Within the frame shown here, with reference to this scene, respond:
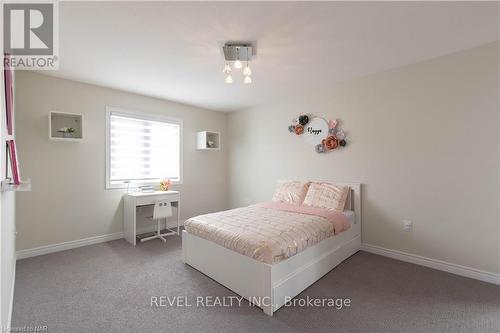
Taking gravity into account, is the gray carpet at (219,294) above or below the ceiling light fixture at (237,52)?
below

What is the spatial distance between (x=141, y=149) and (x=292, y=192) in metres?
2.75

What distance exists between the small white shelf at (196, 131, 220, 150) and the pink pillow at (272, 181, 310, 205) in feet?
5.98

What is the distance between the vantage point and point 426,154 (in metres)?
2.75

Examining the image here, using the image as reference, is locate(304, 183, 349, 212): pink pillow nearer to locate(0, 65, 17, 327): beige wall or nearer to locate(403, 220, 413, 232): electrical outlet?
locate(403, 220, 413, 232): electrical outlet

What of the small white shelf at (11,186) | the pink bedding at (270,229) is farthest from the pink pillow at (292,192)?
the small white shelf at (11,186)

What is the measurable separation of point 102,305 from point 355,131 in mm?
3571

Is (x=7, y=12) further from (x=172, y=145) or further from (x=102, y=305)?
(x=172, y=145)

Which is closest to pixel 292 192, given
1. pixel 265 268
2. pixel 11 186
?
pixel 265 268

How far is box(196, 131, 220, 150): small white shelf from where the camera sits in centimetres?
467

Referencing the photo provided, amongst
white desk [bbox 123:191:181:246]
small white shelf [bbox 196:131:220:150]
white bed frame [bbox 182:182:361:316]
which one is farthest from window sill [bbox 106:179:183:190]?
white bed frame [bbox 182:182:361:316]

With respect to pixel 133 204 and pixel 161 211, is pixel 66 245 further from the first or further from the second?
pixel 161 211

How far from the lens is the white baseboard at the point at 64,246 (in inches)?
117

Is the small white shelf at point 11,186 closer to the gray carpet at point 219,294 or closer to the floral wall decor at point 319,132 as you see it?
the gray carpet at point 219,294

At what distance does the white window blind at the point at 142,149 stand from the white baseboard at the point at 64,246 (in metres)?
0.85
